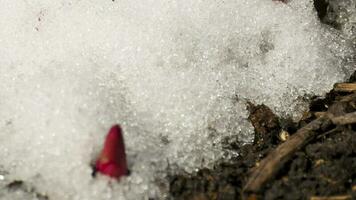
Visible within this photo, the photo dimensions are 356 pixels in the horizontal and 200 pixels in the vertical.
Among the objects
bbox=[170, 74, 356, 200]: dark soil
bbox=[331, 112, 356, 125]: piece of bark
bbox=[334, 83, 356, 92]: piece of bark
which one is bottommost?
bbox=[170, 74, 356, 200]: dark soil

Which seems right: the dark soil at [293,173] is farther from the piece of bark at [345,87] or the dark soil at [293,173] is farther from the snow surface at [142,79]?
the piece of bark at [345,87]

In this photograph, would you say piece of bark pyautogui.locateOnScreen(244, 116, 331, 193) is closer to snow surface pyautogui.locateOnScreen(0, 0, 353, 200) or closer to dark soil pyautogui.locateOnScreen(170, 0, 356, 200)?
dark soil pyautogui.locateOnScreen(170, 0, 356, 200)

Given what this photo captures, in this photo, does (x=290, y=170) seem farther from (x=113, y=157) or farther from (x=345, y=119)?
(x=113, y=157)

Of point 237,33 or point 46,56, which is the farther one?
point 237,33

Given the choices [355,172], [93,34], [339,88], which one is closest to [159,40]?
[93,34]

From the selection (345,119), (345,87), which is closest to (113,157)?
(345,119)

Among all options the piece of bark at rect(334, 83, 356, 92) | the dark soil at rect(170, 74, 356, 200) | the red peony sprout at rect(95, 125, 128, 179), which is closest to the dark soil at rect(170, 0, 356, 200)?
the dark soil at rect(170, 74, 356, 200)

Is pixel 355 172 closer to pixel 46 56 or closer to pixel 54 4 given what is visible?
pixel 46 56
